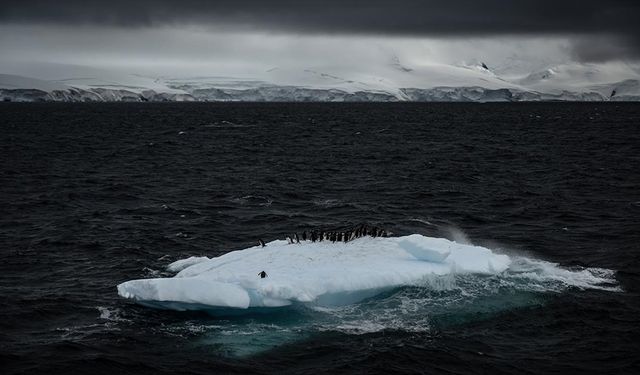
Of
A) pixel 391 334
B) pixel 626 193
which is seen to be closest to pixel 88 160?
pixel 626 193

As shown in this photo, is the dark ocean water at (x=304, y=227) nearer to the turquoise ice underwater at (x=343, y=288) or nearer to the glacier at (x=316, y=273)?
the turquoise ice underwater at (x=343, y=288)

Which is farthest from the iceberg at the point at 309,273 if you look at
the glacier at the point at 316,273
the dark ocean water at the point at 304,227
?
the dark ocean water at the point at 304,227

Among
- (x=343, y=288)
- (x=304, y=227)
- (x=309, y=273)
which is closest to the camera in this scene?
(x=343, y=288)

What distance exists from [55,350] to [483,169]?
46.0 meters

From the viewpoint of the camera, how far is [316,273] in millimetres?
25516

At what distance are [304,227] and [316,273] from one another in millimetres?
12512

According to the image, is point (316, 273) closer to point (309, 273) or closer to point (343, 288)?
point (309, 273)

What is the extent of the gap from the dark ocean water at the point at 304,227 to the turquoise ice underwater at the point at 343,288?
0.15 meters

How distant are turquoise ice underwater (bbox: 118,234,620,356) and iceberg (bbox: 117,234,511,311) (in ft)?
0.12

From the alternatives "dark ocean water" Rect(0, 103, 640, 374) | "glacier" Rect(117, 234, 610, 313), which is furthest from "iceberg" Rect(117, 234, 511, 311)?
"dark ocean water" Rect(0, 103, 640, 374)

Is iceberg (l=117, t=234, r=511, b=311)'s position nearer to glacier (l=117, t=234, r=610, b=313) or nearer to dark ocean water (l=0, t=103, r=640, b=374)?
glacier (l=117, t=234, r=610, b=313)

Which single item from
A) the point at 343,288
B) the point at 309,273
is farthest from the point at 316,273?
the point at 343,288

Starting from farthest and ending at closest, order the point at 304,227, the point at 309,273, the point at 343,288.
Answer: the point at 304,227, the point at 309,273, the point at 343,288

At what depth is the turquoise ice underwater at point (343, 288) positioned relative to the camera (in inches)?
903
